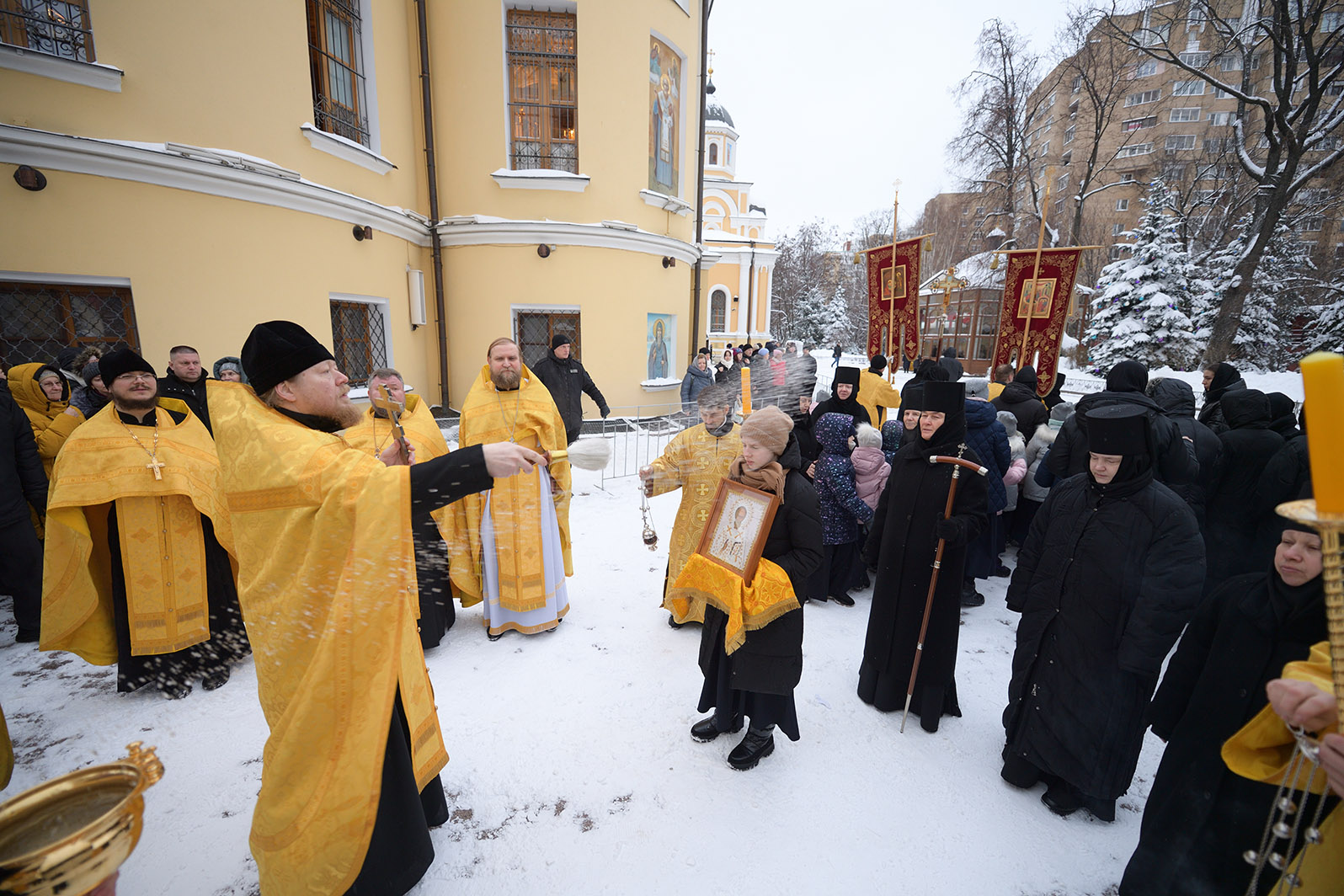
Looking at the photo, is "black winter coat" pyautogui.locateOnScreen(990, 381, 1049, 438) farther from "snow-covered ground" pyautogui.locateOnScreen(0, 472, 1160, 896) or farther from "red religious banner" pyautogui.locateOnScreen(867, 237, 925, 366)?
"snow-covered ground" pyautogui.locateOnScreen(0, 472, 1160, 896)

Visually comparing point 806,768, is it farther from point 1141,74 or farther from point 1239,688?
point 1141,74

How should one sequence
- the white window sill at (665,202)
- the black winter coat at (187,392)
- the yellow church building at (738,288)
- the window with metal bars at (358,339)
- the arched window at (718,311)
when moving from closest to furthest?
1. the black winter coat at (187,392)
2. the window with metal bars at (358,339)
3. the white window sill at (665,202)
4. the yellow church building at (738,288)
5. the arched window at (718,311)

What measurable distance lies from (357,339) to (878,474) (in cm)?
881

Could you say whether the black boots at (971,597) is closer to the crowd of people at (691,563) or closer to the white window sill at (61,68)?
the crowd of people at (691,563)

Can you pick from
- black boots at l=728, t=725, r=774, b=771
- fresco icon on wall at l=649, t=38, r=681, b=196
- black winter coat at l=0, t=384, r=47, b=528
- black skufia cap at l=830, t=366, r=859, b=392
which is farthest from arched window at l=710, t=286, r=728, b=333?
black boots at l=728, t=725, r=774, b=771

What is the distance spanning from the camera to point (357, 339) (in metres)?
9.37

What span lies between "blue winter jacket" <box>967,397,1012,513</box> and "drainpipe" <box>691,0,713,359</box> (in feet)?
34.4

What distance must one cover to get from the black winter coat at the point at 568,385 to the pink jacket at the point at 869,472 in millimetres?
3279

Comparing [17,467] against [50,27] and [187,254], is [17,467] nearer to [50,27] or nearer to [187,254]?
[187,254]

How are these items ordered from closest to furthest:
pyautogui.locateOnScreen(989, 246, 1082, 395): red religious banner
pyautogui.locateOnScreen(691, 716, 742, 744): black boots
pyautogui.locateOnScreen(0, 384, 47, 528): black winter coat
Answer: pyautogui.locateOnScreen(691, 716, 742, 744): black boots < pyautogui.locateOnScreen(0, 384, 47, 528): black winter coat < pyautogui.locateOnScreen(989, 246, 1082, 395): red religious banner

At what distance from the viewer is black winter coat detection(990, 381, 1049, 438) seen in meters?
5.97

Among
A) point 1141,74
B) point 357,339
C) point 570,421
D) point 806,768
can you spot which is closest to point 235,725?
point 806,768

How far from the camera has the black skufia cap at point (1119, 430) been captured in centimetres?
247

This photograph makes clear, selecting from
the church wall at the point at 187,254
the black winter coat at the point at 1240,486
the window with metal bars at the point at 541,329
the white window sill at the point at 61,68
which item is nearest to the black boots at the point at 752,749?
the black winter coat at the point at 1240,486
